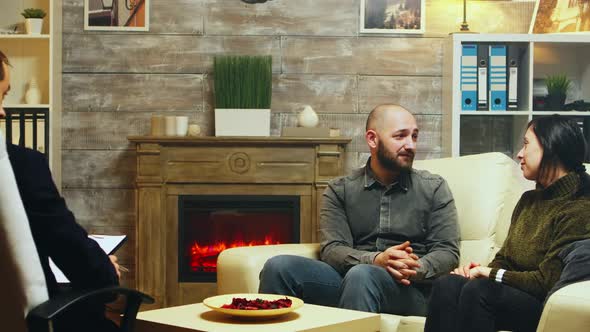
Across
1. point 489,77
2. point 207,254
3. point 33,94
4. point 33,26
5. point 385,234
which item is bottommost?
point 207,254

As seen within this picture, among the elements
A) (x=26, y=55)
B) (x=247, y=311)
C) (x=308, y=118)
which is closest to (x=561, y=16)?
(x=308, y=118)

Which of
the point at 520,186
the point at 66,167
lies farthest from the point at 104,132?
the point at 520,186

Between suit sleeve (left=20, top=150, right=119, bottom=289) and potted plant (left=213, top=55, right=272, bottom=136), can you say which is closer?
suit sleeve (left=20, top=150, right=119, bottom=289)

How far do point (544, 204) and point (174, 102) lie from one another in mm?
2539

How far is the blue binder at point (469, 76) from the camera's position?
4570mm

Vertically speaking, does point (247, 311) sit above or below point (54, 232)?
below

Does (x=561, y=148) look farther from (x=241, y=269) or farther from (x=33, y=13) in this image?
(x=33, y=13)

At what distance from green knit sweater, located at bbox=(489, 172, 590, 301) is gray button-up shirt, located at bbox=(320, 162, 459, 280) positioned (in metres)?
0.33

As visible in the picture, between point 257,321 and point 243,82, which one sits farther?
point 243,82

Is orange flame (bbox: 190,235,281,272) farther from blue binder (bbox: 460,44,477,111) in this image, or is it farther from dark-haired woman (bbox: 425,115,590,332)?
dark-haired woman (bbox: 425,115,590,332)

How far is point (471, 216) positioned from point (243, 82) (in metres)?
1.71

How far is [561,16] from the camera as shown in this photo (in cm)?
471

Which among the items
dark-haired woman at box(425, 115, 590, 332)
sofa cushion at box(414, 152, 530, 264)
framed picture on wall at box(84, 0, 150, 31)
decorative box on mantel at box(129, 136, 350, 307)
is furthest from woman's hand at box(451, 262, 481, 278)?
framed picture on wall at box(84, 0, 150, 31)

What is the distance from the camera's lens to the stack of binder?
4.56 meters
